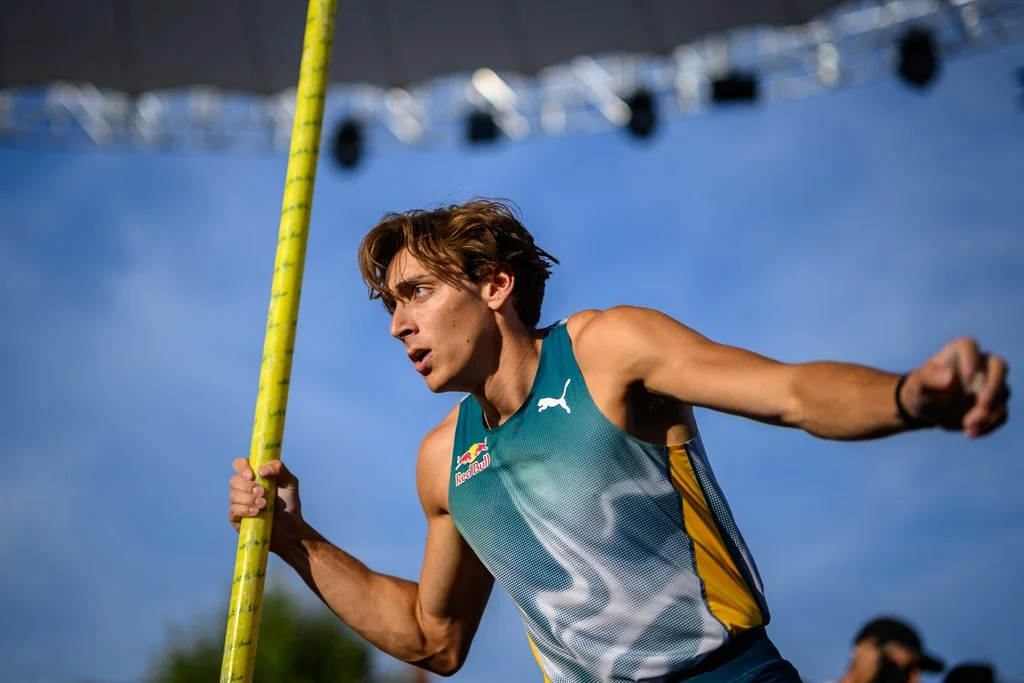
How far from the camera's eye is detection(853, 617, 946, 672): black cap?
7.32 m

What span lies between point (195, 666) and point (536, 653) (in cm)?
2833

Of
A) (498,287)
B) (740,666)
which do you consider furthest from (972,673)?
(498,287)

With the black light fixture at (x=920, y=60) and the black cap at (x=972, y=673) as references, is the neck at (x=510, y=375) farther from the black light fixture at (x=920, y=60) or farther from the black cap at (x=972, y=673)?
the black light fixture at (x=920, y=60)

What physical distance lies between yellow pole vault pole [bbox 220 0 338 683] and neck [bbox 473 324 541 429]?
0.80 meters

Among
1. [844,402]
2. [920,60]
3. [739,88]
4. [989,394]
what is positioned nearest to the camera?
[989,394]

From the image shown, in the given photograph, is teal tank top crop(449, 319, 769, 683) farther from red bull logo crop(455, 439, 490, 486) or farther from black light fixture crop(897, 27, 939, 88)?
black light fixture crop(897, 27, 939, 88)

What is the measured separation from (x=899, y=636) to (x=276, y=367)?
19.0ft

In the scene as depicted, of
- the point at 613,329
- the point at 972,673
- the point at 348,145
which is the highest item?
the point at 348,145

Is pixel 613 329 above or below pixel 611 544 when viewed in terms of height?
above

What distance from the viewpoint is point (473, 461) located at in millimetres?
3715

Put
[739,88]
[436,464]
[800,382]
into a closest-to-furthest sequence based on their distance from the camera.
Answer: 1. [800,382]
2. [436,464]
3. [739,88]

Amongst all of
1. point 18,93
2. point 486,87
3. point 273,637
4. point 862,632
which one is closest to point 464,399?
point 862,632

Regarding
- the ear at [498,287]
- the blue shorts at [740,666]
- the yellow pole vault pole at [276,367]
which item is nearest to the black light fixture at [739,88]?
the ear at [498,287]

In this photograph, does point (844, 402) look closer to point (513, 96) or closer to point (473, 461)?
point (473, 461)
